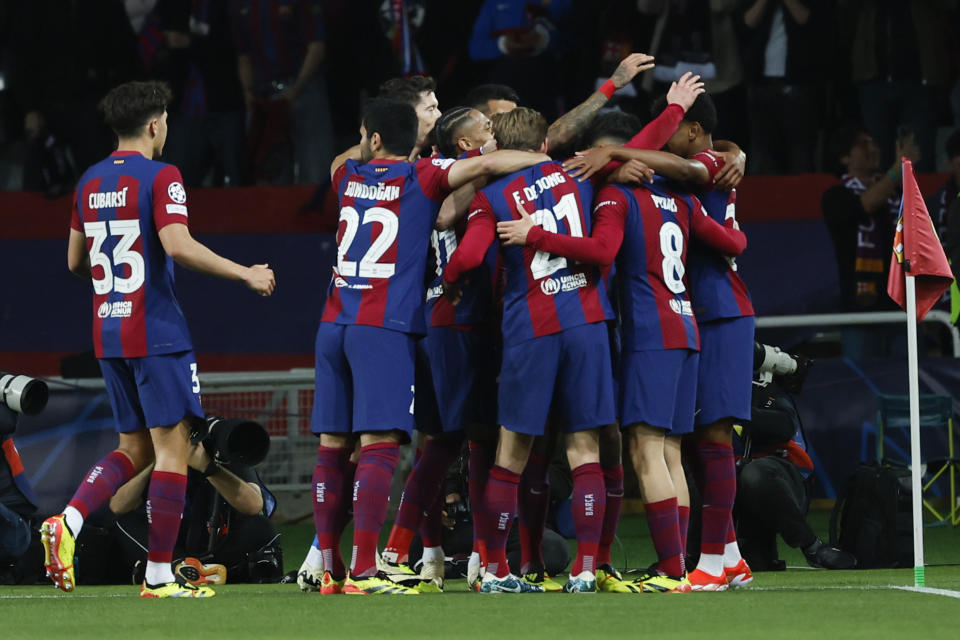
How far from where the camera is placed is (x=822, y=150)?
13.8 meters

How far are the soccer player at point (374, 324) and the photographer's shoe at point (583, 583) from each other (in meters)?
0.65

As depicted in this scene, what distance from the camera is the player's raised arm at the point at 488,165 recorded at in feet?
22.4

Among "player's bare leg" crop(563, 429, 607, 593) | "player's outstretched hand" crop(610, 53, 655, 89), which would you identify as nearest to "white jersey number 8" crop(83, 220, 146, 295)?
"player's bare leg" crop(563, 429, 607, 593)

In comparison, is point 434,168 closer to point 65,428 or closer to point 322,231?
point 65,428

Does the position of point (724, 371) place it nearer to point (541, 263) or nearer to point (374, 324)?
point (541, 263)

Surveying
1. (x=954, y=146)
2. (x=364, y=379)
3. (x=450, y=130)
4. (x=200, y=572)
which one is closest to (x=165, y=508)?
(x=364, y=379)

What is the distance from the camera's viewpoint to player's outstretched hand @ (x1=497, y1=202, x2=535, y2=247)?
6.70m

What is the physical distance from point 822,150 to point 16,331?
6.77 metres

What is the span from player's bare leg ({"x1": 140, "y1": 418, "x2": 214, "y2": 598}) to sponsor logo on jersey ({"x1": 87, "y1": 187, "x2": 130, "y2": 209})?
92 centimetres

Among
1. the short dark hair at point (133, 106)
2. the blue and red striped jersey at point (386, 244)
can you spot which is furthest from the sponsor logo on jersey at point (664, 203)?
the short dark hair at point (133, 106)

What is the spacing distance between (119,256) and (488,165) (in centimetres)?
153

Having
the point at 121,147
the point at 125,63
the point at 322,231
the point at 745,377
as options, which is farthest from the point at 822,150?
the point at 121,147

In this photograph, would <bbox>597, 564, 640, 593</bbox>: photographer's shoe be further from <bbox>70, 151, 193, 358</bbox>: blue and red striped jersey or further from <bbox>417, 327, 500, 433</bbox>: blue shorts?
<bbox>70, 151, 193, 358</bbox>: blue and red striped jersey

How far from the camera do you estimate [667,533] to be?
680 cm
